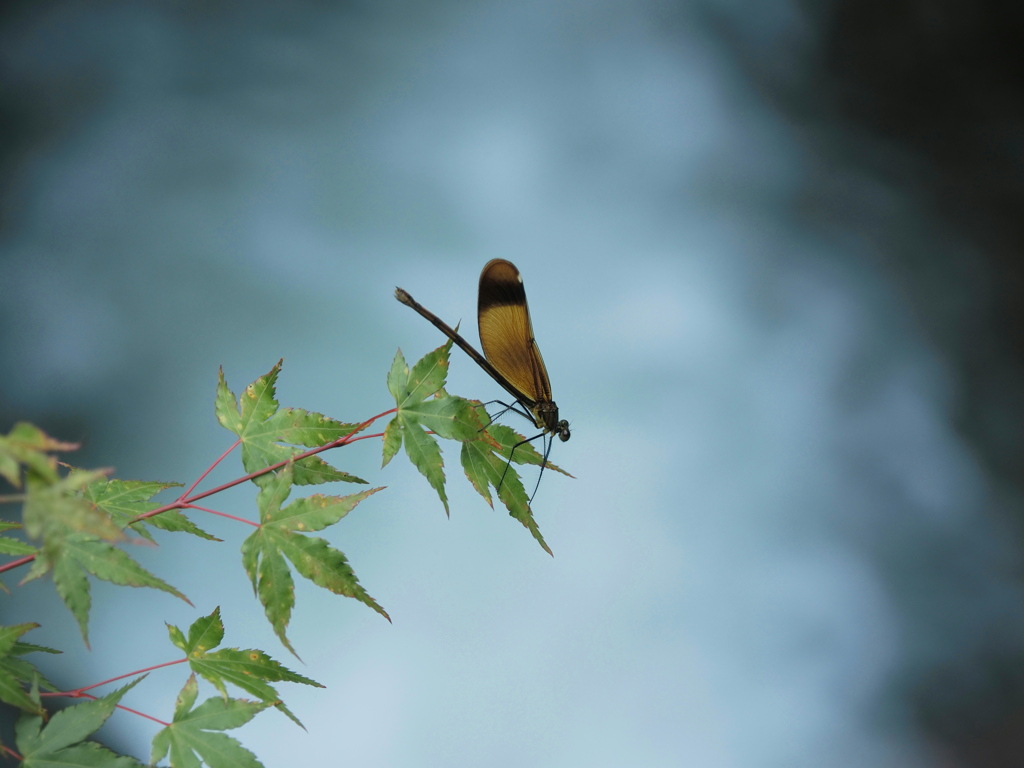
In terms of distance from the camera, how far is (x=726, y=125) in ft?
8.43

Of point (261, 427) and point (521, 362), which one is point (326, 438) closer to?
point (261, 427)

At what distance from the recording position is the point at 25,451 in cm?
31

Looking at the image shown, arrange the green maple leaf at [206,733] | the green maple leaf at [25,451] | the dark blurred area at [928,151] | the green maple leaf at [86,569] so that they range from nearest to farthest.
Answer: the green maple leaf at [25,451]
the green maple leaf at [86,569]
the green maple leaf at [206,733]
the dark blurred area at [928,151]

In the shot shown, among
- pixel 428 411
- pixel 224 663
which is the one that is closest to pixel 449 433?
pixel 428 411

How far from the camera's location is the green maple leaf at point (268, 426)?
1.90ft

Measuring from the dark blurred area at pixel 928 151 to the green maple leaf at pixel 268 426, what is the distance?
2.42 metres

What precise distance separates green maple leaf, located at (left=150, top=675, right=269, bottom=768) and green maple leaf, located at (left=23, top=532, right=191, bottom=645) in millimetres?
157

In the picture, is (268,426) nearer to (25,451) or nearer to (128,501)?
(128,501)

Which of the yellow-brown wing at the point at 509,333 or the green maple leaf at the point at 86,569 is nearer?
the green maple leaf at the point at 86,569

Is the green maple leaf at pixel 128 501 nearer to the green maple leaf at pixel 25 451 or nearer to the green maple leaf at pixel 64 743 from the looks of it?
the green maple leaf at pixel 64 743

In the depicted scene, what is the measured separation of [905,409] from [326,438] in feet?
8.07

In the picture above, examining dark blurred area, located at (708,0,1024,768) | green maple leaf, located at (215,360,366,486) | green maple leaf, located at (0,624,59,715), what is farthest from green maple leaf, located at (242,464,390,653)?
dark blurred area, located at (708,0,1024,768)

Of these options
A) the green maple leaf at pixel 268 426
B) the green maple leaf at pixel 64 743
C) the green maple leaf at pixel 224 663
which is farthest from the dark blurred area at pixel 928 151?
the green maple leaf at pixel 64 743

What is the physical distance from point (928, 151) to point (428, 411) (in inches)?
111
